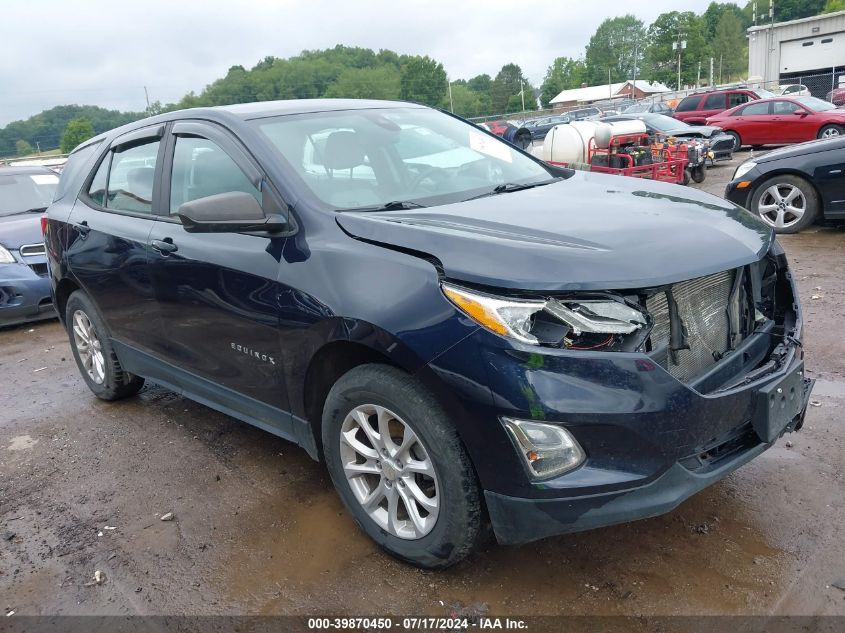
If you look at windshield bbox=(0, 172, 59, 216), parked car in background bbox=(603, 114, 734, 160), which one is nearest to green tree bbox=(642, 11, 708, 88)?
parked car in background bbox=(603, 114, 734, 160)

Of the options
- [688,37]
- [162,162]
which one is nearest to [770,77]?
[688,37]

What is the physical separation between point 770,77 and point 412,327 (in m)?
59.5

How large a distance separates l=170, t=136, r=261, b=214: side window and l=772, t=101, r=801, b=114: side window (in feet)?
60.2

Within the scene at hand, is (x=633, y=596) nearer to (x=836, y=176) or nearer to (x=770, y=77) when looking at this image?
(x=836, y=176)

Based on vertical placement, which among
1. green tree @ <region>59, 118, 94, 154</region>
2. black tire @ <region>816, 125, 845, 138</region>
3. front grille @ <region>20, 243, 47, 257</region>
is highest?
green tree @ <region>59, 118, 94, 154</region>

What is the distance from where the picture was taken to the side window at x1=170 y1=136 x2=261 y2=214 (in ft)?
10.8

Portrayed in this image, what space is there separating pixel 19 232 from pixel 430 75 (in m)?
93.0

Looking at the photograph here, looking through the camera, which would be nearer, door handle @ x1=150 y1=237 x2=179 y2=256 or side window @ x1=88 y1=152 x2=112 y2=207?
door handle @ x1=150 y1=237 x2=179 y2=256

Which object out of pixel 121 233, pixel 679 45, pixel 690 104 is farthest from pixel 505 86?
pixel 121 233

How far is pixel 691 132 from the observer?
52.2 feet

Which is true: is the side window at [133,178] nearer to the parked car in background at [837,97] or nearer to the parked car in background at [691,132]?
Answer: the parked car in background at [691,132]

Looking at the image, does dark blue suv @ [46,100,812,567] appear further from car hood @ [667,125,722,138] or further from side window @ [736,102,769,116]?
side window @ [736,102,769,116]

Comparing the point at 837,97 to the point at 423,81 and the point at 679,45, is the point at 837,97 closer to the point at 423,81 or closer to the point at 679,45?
the point at 679,45

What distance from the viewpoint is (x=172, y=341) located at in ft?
12.2
